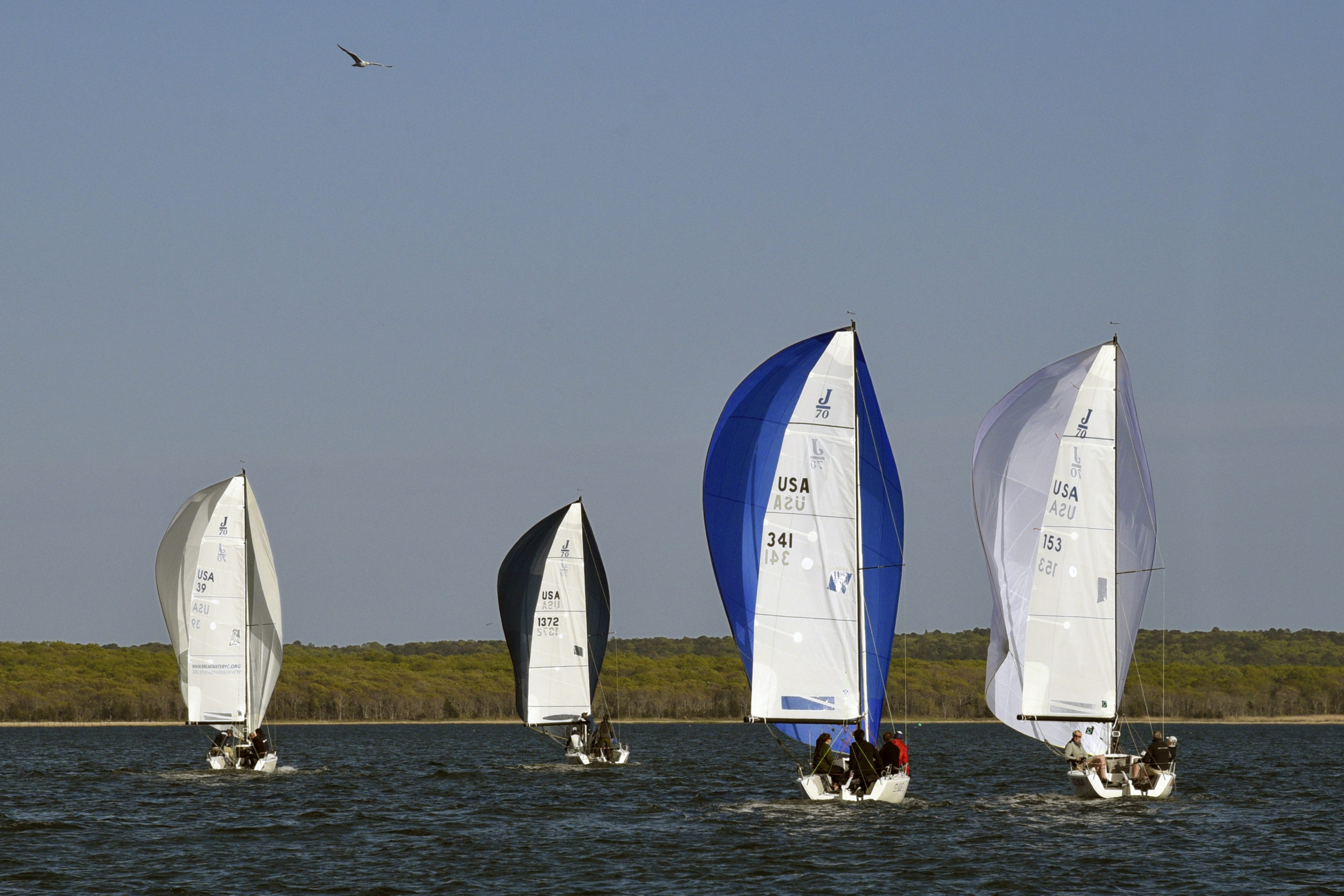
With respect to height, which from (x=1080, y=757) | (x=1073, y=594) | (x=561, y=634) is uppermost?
(x=1073, y=594)

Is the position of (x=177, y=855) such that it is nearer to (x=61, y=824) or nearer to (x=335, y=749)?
(x=61, y=824)

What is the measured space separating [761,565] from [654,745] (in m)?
46.5

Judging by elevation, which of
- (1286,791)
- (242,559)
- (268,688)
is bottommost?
(1286,791)

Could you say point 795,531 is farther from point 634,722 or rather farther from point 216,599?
point 634,722

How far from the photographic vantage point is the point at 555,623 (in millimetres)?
50812

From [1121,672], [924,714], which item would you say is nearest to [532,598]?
[1121,672]

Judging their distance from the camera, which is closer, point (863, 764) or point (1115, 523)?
point (863, 764)

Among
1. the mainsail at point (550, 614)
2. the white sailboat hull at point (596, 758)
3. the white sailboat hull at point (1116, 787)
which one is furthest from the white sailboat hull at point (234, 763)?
Answer: the white sailboat hull at point (1116, 787)

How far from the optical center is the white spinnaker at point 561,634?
5072 centimetres

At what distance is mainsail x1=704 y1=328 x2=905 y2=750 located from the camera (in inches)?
1196

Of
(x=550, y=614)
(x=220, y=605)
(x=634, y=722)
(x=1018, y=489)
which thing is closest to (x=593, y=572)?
(x=550, y=614)

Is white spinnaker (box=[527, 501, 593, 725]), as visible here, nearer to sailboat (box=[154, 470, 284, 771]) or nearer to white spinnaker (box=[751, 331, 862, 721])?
sailboat (box=[154, 470, 284, 771])

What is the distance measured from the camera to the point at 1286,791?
42.8 meters

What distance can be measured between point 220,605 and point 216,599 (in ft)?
0.61
